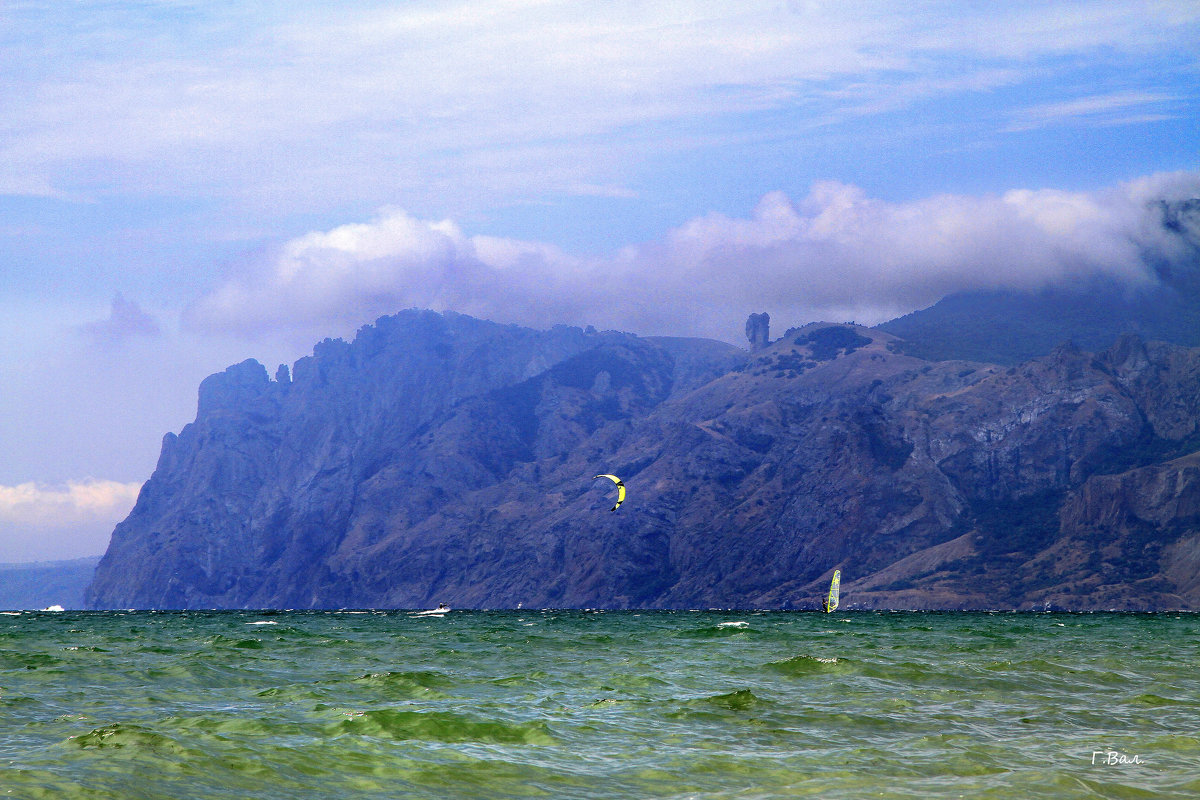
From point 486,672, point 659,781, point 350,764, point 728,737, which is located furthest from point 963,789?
point 486,672

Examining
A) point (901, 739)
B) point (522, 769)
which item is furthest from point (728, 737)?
point (522, 769)

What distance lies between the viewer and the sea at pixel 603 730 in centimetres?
3081

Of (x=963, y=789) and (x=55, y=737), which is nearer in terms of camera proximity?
(x=963, y=789)

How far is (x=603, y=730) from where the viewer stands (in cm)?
4078

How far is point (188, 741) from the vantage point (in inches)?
1454

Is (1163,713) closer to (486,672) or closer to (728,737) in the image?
(728,737)

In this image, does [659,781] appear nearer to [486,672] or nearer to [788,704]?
[788,704]

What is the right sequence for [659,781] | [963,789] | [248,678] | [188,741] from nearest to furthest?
[963,789]
[659,781]
[188,741]
[248,678]

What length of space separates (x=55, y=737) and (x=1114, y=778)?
3238 centimetres

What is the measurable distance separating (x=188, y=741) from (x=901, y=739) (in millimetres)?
23401

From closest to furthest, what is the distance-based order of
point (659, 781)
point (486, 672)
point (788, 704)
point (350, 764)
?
point (659, 781) → point (350, 764) → point (788, 704) → point (486, 672)

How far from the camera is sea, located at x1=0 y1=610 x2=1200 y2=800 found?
30812 millimetres

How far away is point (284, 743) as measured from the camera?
121 feet

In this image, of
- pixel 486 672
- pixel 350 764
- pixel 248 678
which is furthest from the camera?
pixel 486 672
